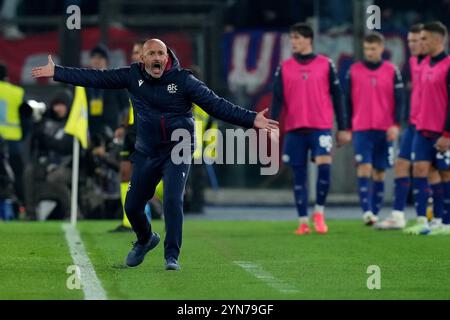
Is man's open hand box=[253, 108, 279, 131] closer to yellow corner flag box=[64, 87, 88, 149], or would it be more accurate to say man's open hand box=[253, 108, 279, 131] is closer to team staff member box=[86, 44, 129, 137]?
yellow corner flag box=[64, 87, 88, 149]

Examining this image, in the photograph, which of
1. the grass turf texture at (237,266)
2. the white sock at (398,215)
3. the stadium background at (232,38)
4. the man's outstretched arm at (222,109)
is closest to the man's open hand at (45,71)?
the man's outstretched arm at (222,109)

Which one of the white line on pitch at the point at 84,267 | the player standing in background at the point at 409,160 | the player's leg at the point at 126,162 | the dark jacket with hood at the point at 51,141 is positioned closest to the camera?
the white line on pitch at the point at 84,267

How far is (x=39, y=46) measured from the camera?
79.7ft

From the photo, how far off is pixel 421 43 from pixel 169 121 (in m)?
5.53

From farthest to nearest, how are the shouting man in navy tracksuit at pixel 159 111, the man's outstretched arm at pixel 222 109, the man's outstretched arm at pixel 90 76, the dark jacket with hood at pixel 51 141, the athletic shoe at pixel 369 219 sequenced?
1. the dark jacket with hood at pixel 51 141
2. the athletic shoe at pixel 369 219
3. the man's outstretched arm at pixel 90 76
4. the shouting man in navy tracksuit at pixel 159 111
5. the man's outstretched arm at pixel 222 109

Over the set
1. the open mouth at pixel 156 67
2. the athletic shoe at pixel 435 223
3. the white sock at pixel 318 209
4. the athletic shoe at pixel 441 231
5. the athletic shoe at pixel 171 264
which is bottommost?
the athletic shoe at pixel 441 231

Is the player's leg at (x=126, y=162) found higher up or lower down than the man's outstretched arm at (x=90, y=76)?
lower down

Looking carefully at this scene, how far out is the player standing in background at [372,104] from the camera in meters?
18.5

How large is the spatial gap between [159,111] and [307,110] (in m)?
5.36

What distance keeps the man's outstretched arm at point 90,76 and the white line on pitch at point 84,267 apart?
147 centimetres

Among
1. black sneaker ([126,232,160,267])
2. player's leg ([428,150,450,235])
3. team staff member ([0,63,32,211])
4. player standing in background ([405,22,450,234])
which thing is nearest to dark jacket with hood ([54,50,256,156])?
black sneaker ([126,232,160,267])

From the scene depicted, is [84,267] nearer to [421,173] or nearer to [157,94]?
[157,94]

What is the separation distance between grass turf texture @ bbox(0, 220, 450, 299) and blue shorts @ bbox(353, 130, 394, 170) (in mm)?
958

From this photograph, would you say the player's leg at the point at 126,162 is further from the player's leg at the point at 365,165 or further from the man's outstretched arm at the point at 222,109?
the man's outstretched arm at the point at 222,109
